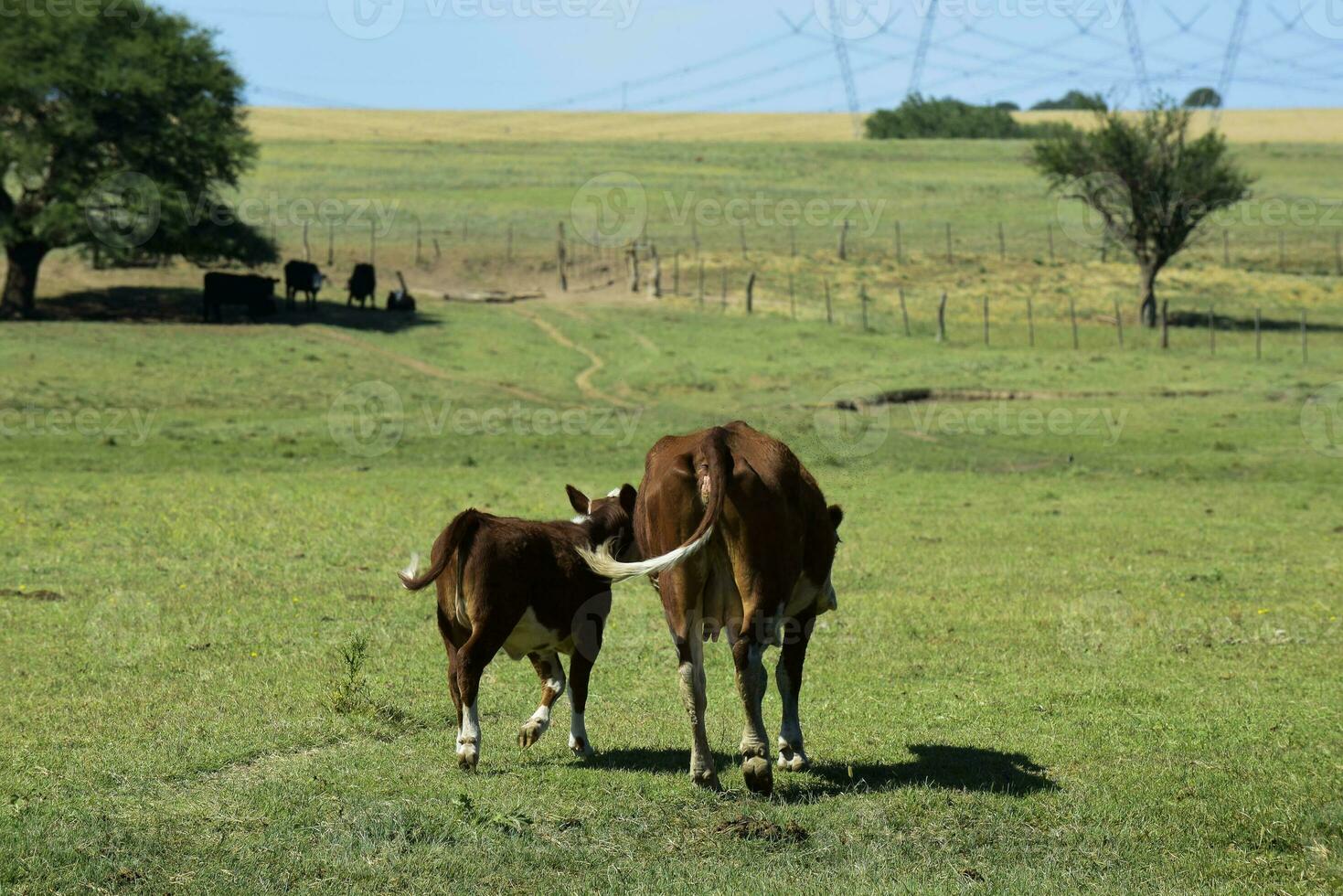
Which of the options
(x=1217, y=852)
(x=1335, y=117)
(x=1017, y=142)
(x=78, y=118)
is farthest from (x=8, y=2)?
(x=1335, y=117)

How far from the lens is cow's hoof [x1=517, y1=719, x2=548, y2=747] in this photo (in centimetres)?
924

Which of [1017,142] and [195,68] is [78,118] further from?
[1017,142]

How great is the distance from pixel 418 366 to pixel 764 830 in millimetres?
37971

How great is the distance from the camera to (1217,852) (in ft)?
24.8

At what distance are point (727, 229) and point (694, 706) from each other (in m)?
73.8

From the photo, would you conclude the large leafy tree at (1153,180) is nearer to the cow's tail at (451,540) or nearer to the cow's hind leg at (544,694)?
the cow's hind leg at (544,694)

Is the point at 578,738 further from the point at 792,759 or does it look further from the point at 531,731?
the point at 792,759

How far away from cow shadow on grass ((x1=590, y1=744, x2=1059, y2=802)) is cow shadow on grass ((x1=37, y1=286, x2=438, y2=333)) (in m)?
41.7

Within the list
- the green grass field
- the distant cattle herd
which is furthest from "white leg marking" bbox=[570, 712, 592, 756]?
the distant cattle herd

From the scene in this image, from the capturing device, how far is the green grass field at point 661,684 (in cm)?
733

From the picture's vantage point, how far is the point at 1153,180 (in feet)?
201

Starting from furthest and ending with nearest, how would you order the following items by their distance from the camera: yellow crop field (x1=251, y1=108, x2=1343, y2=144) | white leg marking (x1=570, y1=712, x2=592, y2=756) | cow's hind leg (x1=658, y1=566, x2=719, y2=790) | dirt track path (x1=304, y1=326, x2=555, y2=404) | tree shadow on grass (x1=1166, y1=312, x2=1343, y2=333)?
yellow crop field (x1=251, y1=108, x2=1343, y2=144) < tree shadow on grass (x1=1166, y1=312, x2=1343, y2=333) < dirt track path (x1=304, y1=326, x2=555, y2=404) < white leg marking (x1=570, y1=712, x2=592, y2=756) < cow's hind leg (x1=658, y1=566, x2=719, y2=790)
